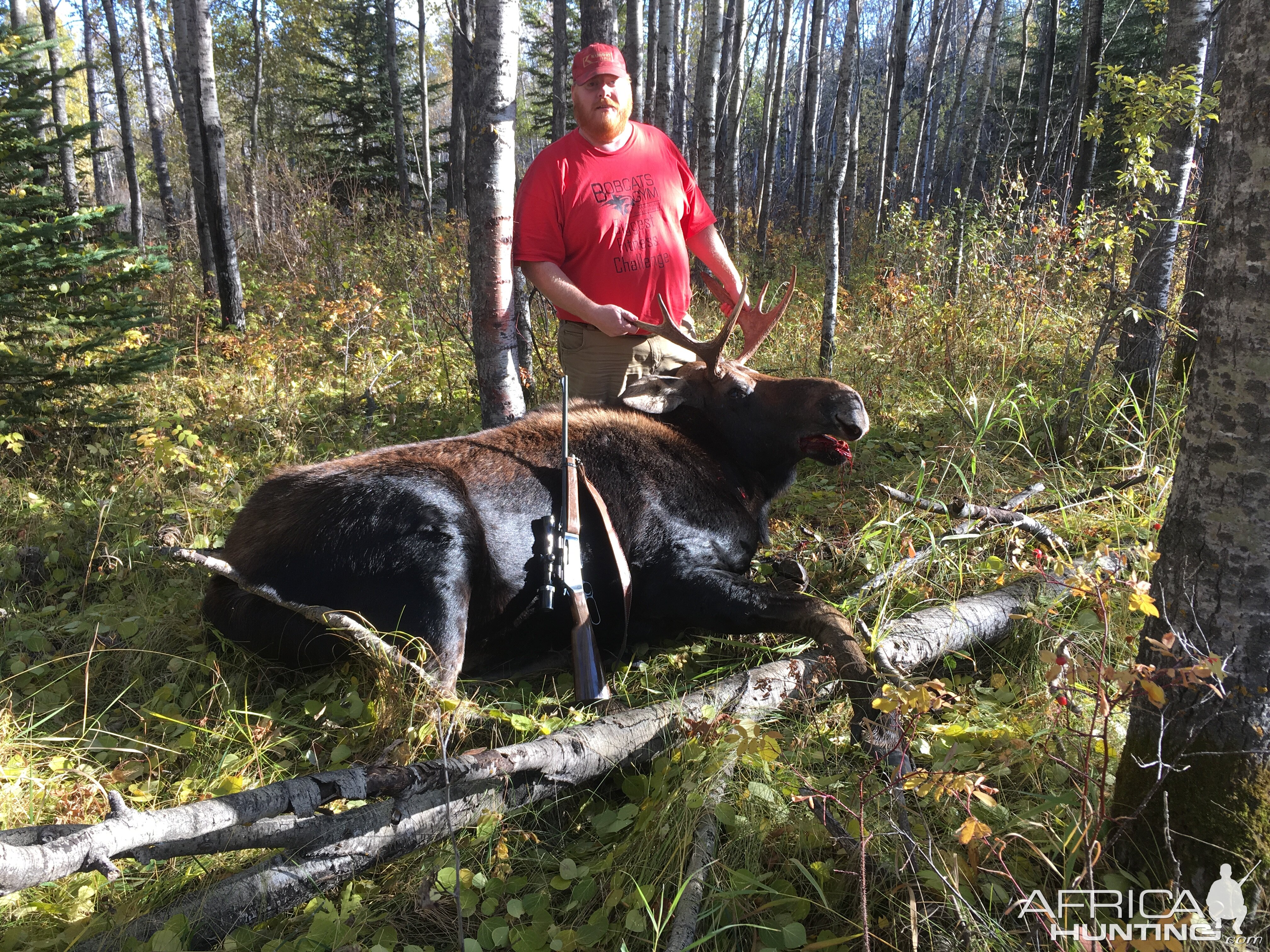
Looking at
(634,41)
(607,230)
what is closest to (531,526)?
(607,230)

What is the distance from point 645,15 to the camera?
25219mm

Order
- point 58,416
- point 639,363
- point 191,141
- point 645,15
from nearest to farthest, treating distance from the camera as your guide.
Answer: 1. point 639,363
2. point 58,416
3. point 191,141
4. point 645,15

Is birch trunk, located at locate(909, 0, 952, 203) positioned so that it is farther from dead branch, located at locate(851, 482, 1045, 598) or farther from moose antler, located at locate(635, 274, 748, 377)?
moose antler, located at locate(635, 274, 748, 377)

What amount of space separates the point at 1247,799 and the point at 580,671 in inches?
83.3

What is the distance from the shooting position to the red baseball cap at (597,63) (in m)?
4.11

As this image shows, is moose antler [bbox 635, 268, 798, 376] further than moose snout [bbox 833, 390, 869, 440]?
Yes

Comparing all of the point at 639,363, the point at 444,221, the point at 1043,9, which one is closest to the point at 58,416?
the point at 639,363

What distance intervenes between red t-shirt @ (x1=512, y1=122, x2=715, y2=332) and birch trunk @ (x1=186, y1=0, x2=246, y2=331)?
6046mm

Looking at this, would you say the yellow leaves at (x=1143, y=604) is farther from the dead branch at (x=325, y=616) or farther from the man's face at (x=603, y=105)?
the man's face at (x=603, y=105)

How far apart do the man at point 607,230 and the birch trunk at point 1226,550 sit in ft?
8.85

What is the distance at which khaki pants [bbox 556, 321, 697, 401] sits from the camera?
4.60 m

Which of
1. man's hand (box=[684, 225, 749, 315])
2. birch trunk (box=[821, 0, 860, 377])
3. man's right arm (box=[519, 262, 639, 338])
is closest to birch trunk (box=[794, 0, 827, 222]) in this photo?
birch trunk (box=[821, 0, 860, 377])

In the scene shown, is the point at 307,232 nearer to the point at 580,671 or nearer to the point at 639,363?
the point at 639,363

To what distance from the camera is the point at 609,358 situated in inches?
182
